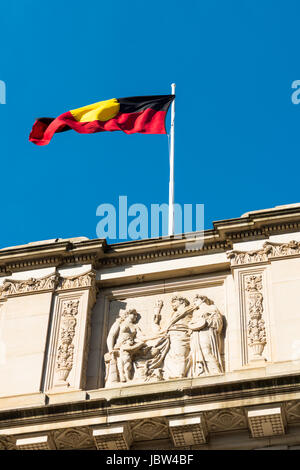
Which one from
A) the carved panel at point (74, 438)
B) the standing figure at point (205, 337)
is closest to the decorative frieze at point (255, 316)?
the standing figure at point (205, 337)

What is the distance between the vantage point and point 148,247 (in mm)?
25688

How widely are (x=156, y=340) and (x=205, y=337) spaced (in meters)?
1.13

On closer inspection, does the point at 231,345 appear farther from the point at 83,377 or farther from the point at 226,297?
the point at 83,377

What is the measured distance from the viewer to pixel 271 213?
25.2 meters

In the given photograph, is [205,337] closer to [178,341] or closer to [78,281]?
[178,341]

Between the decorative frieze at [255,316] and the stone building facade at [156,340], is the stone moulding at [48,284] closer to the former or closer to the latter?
the stone building facade at [156,340]

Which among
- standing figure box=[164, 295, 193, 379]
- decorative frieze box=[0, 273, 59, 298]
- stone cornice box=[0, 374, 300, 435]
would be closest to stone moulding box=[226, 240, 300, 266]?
standing figure box=[164, 295, 193, 379]

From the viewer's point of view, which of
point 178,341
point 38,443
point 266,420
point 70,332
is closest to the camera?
point 266,420

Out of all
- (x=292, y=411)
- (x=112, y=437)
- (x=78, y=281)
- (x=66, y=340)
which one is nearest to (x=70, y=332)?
(x=66, y=340)

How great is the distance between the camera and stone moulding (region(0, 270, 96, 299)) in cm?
2548
